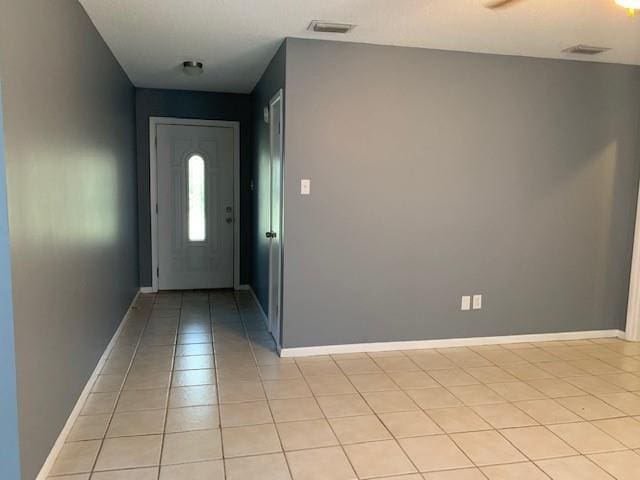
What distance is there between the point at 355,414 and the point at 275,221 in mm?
1806

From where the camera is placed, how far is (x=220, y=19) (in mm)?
3086

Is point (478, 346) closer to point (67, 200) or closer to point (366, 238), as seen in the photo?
point (366, 238)

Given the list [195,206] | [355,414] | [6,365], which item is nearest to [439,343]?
[355,414]

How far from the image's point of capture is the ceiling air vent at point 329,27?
3150 millimetres

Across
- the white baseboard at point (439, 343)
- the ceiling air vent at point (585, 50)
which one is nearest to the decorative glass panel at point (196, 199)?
the white baseboard at point (439, 343)

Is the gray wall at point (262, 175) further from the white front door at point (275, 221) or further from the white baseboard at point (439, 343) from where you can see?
the white baseboard at point (439, 343)

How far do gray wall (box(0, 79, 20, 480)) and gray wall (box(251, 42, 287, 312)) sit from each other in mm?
2357

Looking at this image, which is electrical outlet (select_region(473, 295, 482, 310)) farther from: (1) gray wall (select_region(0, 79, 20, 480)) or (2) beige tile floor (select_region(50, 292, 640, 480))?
(1) gray wall (select_region(0, 79, 20, 480))

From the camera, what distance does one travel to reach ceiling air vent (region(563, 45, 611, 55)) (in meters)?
3.61

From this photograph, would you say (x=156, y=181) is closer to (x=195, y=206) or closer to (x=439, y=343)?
(x=195, y=206)

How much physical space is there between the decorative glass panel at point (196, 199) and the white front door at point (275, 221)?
5.98 feet

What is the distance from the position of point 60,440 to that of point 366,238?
2.34 meters

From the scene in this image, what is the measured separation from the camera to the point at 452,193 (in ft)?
12.6

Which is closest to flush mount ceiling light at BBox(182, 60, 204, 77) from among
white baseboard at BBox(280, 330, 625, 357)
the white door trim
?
white baseboard at BBox(280, 330, 625, 357)
